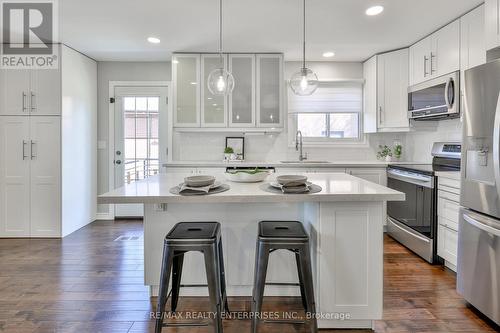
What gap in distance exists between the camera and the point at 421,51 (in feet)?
12.6

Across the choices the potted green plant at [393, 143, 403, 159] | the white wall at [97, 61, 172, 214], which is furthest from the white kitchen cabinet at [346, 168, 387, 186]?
the white wall at [97, 61, 172, 214]

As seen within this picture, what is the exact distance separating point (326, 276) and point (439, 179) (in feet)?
5.87

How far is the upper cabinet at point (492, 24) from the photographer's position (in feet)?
7.57

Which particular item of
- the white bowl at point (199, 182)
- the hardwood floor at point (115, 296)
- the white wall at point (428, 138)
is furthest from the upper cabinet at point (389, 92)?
the white bowl at point (199, 182)

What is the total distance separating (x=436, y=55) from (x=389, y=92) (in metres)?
0.80

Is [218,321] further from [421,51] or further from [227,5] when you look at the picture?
[421,51]

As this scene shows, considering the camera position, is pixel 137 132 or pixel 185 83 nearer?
pixel 185 83

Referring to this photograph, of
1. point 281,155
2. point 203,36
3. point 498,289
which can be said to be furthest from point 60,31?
point 498,289

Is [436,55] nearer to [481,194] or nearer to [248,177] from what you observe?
[481,194]

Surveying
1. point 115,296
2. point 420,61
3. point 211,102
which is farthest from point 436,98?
point 115,296

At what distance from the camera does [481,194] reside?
7.09 ft

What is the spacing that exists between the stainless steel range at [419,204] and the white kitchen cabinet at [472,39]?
0.92 metres

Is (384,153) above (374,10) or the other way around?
the other way around

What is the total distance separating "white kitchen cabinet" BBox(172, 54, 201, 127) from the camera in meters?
4.34
